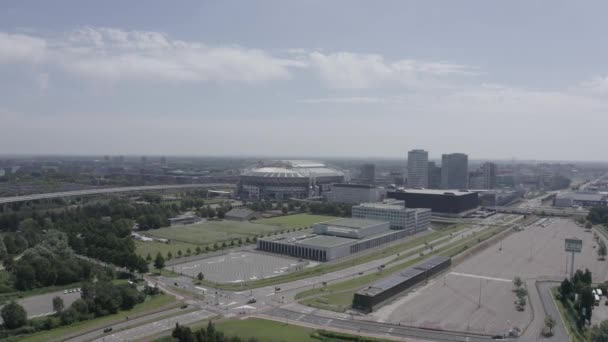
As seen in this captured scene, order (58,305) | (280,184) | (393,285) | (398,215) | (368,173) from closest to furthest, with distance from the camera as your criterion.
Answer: (58,305) → (393,285) → (398,215) → (280,184) → (368,173)

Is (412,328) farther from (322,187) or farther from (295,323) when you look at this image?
(322,187)

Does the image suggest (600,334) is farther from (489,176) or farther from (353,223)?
(489,176)

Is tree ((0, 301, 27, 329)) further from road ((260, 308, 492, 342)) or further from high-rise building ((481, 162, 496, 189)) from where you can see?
high-rise building ((481, 162, 496, 189))

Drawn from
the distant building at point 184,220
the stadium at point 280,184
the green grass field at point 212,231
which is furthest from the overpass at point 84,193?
the green grass field at point 212,231

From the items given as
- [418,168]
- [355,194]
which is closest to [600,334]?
[355,194]

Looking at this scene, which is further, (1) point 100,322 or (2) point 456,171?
(2) point 456,171

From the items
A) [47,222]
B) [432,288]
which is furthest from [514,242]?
[47,222]

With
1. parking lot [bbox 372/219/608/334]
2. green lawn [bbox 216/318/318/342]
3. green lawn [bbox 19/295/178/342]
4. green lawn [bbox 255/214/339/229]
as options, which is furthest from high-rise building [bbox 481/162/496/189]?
green lawn [bbox 216/318/318/342]
